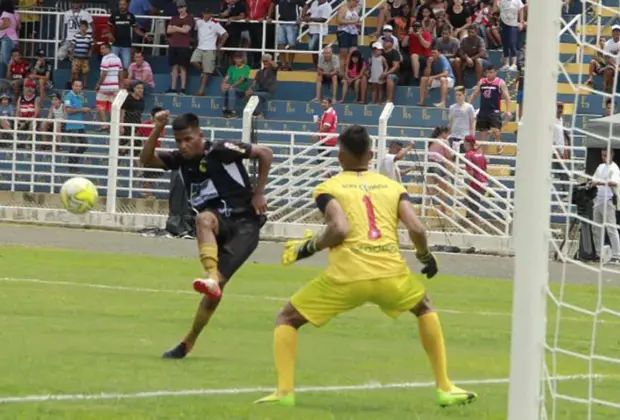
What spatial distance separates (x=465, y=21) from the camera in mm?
33312

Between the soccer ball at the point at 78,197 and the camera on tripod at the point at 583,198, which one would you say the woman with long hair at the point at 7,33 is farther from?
the soccer ball at the point at 78,197

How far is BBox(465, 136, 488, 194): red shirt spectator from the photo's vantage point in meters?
28.2

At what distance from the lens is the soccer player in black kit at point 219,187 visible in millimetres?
11500

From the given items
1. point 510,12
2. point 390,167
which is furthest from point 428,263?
point 510,12

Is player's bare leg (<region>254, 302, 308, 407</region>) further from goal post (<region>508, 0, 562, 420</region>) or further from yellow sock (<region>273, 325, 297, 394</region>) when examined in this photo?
goal post (<region>508, 0, 562, 420</region>)

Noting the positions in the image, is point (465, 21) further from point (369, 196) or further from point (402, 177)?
point (369, 196)

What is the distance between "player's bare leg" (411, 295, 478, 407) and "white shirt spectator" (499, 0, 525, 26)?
2293 centimetres

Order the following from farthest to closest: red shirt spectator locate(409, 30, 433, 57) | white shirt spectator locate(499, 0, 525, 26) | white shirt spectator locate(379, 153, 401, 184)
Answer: red shirt spectator locate(409, 30, 433, 57)
white shirt spectator locate(499, 0, 525, 26)
white shirt spectator locate(379, 153, 401, 184)

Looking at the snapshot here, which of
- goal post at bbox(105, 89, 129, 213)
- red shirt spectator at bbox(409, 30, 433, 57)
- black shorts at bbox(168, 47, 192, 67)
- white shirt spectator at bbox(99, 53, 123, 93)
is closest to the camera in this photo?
goal post at bbox(105, 89, 129, 213)

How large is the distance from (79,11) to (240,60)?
5032 millimetres

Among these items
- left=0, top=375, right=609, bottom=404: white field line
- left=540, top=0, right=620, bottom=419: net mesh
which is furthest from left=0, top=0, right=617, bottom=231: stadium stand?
left=0, top=375, right=609, bottom=404: white field line

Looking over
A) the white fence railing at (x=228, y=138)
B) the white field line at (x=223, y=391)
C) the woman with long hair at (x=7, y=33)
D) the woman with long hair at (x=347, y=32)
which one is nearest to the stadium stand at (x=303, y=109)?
the white fence railing at (x=228, y=138)

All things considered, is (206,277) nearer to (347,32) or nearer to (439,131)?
(439,131)

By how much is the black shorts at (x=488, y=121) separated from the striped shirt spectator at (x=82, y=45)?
9806 millimetres
